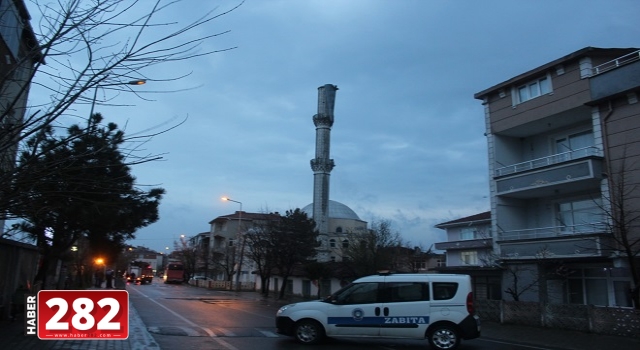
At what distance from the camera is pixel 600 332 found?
1727cm

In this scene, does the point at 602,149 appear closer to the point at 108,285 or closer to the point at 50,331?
the point at 50,331

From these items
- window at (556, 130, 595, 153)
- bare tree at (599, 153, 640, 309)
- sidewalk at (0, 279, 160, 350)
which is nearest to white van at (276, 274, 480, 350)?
sidewalk at (0, 279, 160, 350)

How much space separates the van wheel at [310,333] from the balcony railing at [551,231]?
13.4 metres

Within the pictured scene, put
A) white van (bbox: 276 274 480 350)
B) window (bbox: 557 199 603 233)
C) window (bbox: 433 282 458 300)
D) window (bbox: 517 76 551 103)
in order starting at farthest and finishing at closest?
window (bbox: 517 76 551 103) < window (bbox: 557 199 603 233) < window (bbox: 433 282 458 300) < white van (bbox: 276 274 480 350)

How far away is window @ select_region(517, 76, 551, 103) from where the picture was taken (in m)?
23.4

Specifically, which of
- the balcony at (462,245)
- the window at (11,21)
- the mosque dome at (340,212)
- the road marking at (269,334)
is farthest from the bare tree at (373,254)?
the mosque dome at (340,212)

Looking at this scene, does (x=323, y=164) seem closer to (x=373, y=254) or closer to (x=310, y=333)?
(x=373, y=254)

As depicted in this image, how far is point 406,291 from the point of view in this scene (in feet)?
42.5

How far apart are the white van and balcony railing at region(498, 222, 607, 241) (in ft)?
36.1

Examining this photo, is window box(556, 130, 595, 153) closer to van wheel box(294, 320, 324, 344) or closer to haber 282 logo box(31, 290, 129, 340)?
van wheel box(294, 320, 324, 344)

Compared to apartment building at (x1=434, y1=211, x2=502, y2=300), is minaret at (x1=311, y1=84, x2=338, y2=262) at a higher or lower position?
higher

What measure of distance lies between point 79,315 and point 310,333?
378 inches

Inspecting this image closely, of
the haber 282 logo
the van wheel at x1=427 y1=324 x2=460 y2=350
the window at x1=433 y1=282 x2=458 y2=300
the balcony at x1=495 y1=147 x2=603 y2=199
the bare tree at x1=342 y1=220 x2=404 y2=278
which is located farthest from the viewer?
the bare tree at x1=342 y1=220 x2=404 y2=278

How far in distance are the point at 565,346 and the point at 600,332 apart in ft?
11.7
